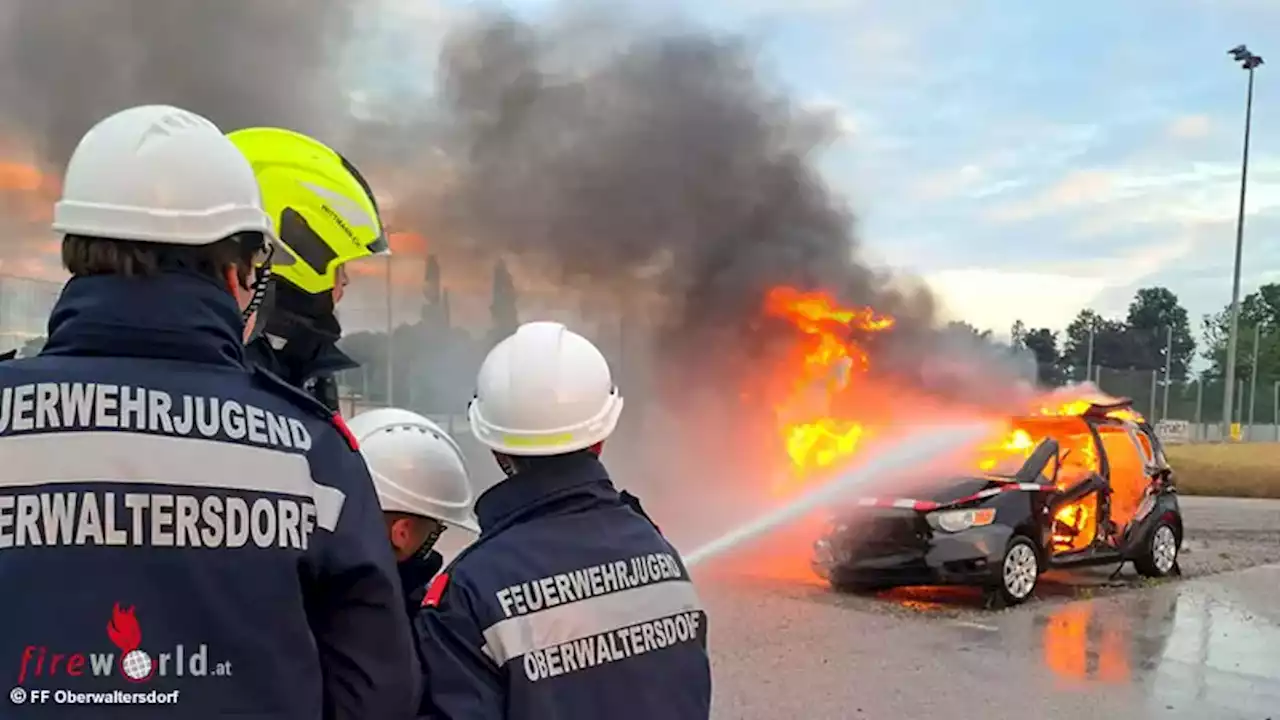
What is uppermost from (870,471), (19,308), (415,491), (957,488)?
(19,308)

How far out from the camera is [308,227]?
2.37m

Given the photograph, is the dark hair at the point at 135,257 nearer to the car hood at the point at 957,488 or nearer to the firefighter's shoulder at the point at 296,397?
the firefighter's shoulder at the point at 296,397

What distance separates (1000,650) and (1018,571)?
179 cm

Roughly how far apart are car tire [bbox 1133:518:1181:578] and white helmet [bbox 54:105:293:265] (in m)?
10.9

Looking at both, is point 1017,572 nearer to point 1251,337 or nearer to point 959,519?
point 959,519

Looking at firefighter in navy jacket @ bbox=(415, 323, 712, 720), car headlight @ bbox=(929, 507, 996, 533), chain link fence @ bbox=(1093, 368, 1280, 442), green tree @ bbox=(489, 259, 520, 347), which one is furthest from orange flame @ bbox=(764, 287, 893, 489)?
chain link fence @ bbox=(1093, 368, 1280, 442)

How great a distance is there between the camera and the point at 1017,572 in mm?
9445

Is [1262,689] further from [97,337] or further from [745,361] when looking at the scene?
[745,361]

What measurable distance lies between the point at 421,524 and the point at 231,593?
100 centimetres

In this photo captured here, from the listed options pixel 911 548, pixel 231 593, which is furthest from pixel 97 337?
pixel 911 548

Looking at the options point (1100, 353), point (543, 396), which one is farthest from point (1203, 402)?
point (543, 396)

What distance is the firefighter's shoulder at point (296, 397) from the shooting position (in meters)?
1.56

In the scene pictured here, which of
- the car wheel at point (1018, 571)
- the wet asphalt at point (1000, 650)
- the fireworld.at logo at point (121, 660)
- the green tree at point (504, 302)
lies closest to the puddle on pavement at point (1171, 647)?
the wet asphalt at point (1000, 650)

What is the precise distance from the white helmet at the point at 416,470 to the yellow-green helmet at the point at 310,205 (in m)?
0.33
